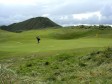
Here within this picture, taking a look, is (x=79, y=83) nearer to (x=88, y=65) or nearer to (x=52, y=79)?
(x=52, y=79)

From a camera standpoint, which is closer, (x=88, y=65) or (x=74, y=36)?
(x=88, y=65)

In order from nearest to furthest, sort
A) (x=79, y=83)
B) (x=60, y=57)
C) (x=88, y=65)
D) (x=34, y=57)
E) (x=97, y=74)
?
1. (x=79, y=83)
2. (x=97, y=74)
3. (x=88, y=65)
4. (x=60, y=57)
5. (x=34, y=57)

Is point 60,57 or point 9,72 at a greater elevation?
point 9,72

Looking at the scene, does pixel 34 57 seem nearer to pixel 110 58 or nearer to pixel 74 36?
pixel 110 58

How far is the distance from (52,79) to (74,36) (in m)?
74.2

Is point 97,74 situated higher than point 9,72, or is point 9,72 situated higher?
point 9,72

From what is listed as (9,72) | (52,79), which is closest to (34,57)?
(52,79)

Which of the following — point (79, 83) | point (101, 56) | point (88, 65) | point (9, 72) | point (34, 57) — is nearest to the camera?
point (9, 72)

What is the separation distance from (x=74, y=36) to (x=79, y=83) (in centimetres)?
7737

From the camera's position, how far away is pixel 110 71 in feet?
64.4

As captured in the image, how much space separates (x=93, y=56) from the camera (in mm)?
28203

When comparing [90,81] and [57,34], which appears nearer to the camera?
[90,81]

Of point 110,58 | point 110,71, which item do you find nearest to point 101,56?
point 110,58

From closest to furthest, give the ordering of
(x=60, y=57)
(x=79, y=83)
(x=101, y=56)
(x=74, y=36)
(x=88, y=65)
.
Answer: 1. (x=79, y=83)
2. (x=88, y=65)
3. (x=101, y=56)
4. (x=60, y=57)
5. (x=74, y=36)
